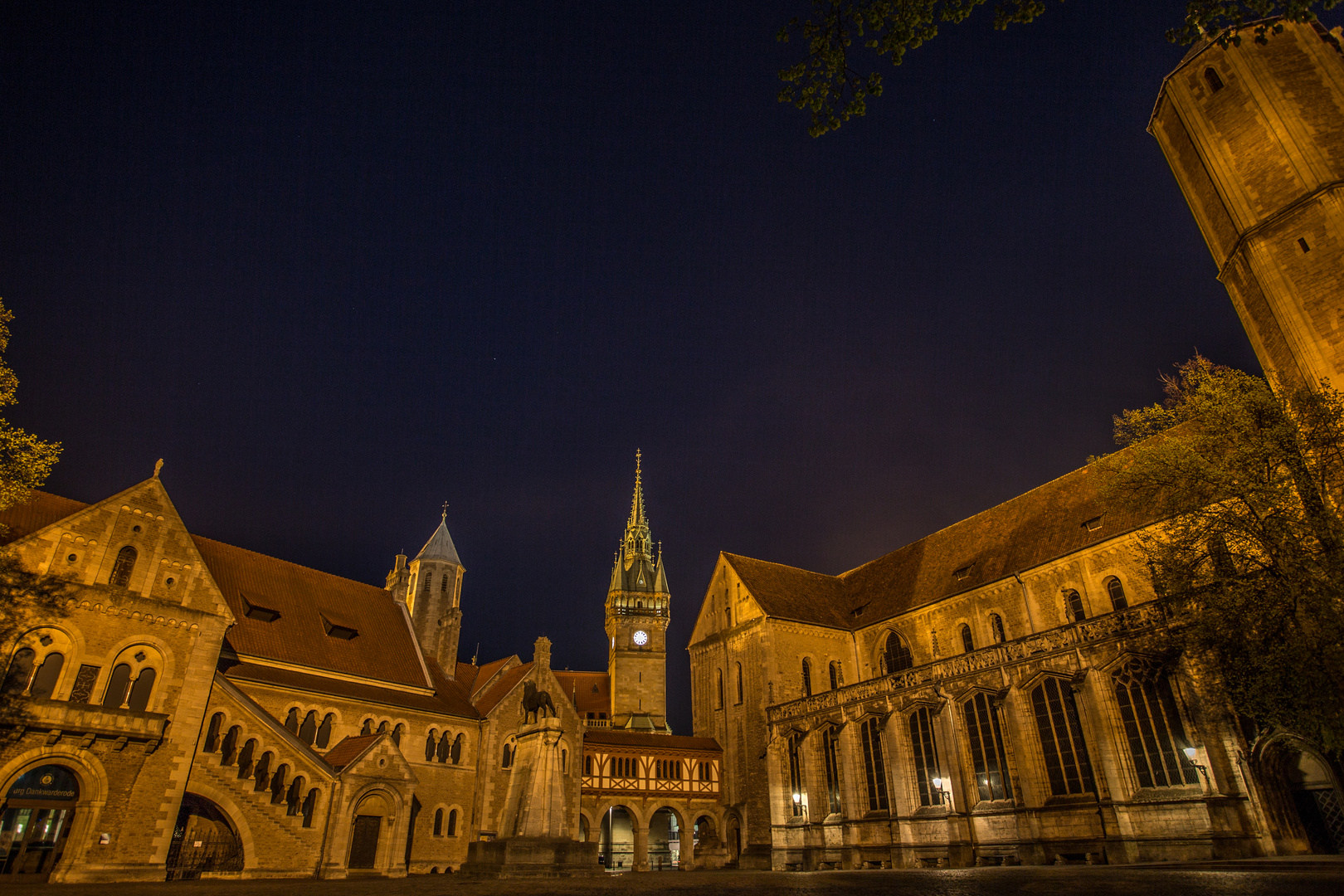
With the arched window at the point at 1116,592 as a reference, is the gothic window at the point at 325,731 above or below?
below

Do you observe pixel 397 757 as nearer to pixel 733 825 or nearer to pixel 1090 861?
pixel 733 825

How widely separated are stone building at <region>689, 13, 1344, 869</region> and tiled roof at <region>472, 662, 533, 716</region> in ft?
39.6

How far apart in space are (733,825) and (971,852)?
51.5 ft

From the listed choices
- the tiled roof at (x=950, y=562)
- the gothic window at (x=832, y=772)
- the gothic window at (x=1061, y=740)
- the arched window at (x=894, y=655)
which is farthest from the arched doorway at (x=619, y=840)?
the gothic window at (x=1061, y=740)

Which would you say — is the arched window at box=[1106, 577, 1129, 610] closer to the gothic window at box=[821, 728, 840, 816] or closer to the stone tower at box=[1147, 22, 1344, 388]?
the stone tower at box=[1147, 22, 1344, 388]

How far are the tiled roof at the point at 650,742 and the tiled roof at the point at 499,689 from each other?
503cm

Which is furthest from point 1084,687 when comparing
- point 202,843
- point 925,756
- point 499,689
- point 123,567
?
point 123,567

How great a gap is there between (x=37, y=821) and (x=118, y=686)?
13.2 meters

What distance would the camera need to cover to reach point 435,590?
48.0 metres

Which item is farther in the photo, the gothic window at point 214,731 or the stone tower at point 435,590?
the stone tower at point 435,590

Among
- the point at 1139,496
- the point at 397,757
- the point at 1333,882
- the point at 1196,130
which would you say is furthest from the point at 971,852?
the point at 1196,130

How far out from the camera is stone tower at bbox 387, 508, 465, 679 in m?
43.4

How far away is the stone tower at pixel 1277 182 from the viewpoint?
2098 centimetres

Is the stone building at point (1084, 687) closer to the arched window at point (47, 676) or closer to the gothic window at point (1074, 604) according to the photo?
the gothic window at point (1074, 604)
